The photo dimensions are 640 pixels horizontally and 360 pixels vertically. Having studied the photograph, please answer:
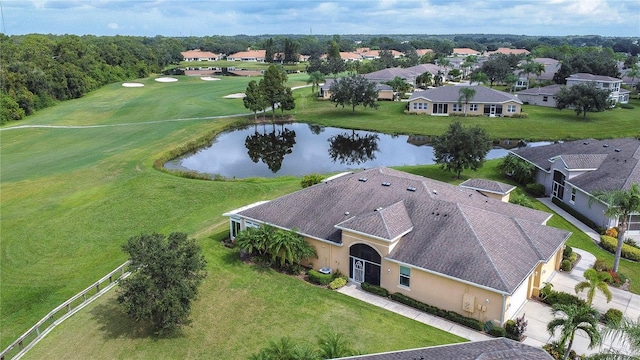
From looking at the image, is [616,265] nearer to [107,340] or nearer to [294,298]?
[294,298]

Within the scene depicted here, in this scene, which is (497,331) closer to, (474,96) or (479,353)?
(479,353)

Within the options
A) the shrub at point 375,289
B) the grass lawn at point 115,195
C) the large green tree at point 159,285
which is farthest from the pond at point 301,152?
the large green tree at point 159,285

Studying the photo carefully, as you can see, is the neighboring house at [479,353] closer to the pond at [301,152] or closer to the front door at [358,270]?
the front door at [358,270]

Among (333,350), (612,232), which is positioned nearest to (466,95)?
(612,232)

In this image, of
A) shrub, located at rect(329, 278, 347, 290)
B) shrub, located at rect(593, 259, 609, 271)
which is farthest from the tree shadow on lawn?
shrub, located at rect(593, 259, 609, 271)

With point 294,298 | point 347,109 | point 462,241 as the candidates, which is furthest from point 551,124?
point 294,298
